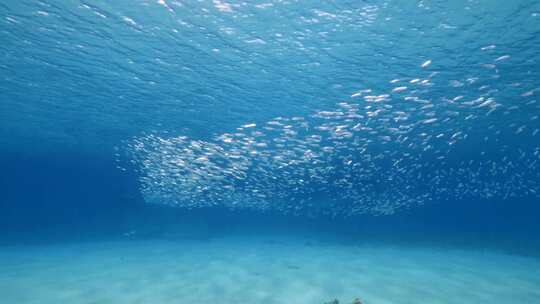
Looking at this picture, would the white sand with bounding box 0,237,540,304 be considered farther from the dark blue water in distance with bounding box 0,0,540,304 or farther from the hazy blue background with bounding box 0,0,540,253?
the hazy blue background with bounding box 0,0,540,253

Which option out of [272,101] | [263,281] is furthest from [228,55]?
[263,281]

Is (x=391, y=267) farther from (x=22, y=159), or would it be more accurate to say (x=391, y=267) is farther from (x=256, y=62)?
(x=22, y=159)

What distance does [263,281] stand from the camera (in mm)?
13312

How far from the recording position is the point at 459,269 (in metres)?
17.1

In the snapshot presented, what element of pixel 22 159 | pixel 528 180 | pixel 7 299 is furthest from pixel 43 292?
pixel 528 180

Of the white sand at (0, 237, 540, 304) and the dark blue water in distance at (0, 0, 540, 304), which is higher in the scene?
the dark blue water in distance at (0, 0, 540, 304)

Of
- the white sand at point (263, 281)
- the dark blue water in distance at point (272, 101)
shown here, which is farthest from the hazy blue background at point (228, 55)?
the white sand at point (263, 281)

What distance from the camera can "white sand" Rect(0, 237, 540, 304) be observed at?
11.0 meters

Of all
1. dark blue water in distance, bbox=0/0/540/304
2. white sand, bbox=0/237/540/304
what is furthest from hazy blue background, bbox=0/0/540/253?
white sand, bbox=0/237/540/304

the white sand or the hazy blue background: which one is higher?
the hazy blue background

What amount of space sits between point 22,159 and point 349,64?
1828 inches

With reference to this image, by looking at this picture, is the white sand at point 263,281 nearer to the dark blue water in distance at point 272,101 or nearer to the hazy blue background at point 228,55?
the dark blue water in distance at point 272,101

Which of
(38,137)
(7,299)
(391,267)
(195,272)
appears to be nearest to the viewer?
(7,299)

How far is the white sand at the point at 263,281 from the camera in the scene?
1101 centimetres
